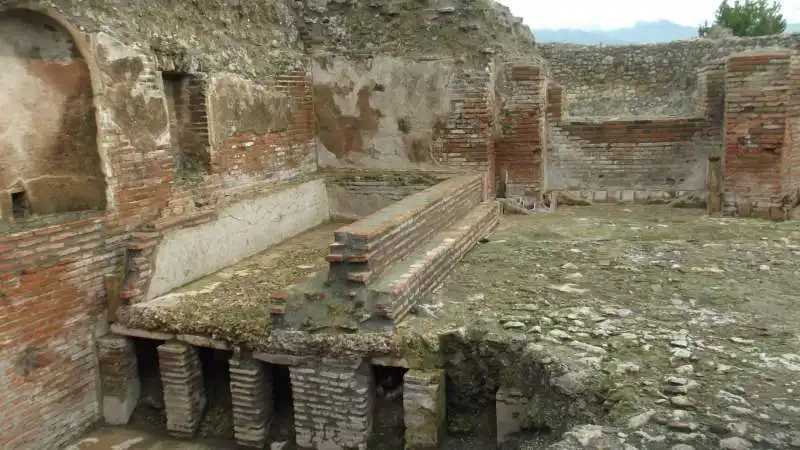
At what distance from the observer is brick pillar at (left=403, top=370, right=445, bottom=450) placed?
429 centimetres

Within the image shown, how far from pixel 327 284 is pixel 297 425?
102 centimetres

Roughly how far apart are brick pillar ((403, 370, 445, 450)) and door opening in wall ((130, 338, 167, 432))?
2.15 meters

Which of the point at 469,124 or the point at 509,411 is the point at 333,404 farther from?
the point at 469,124

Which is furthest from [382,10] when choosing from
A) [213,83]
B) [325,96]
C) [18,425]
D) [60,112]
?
[18,425]

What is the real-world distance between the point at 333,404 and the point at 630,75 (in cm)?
1175

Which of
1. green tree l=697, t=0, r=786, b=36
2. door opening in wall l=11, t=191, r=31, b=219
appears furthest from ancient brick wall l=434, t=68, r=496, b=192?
green tree l=697, t=0, r=786, b=36

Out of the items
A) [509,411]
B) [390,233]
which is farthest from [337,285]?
[509,411]

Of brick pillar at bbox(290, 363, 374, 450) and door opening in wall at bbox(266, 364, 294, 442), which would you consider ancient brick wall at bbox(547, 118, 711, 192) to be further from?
brick pillar at bbox(290, 363, 374, 450)

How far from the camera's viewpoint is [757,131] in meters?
7.77

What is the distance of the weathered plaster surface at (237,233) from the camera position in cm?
570

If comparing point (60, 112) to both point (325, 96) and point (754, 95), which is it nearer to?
point (325, 96)

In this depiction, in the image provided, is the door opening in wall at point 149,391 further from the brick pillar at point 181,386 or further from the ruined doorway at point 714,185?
the ruined doorway at point 714,185

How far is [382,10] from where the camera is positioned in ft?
27.0

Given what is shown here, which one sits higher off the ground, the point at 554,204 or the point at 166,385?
the point at 554,204
